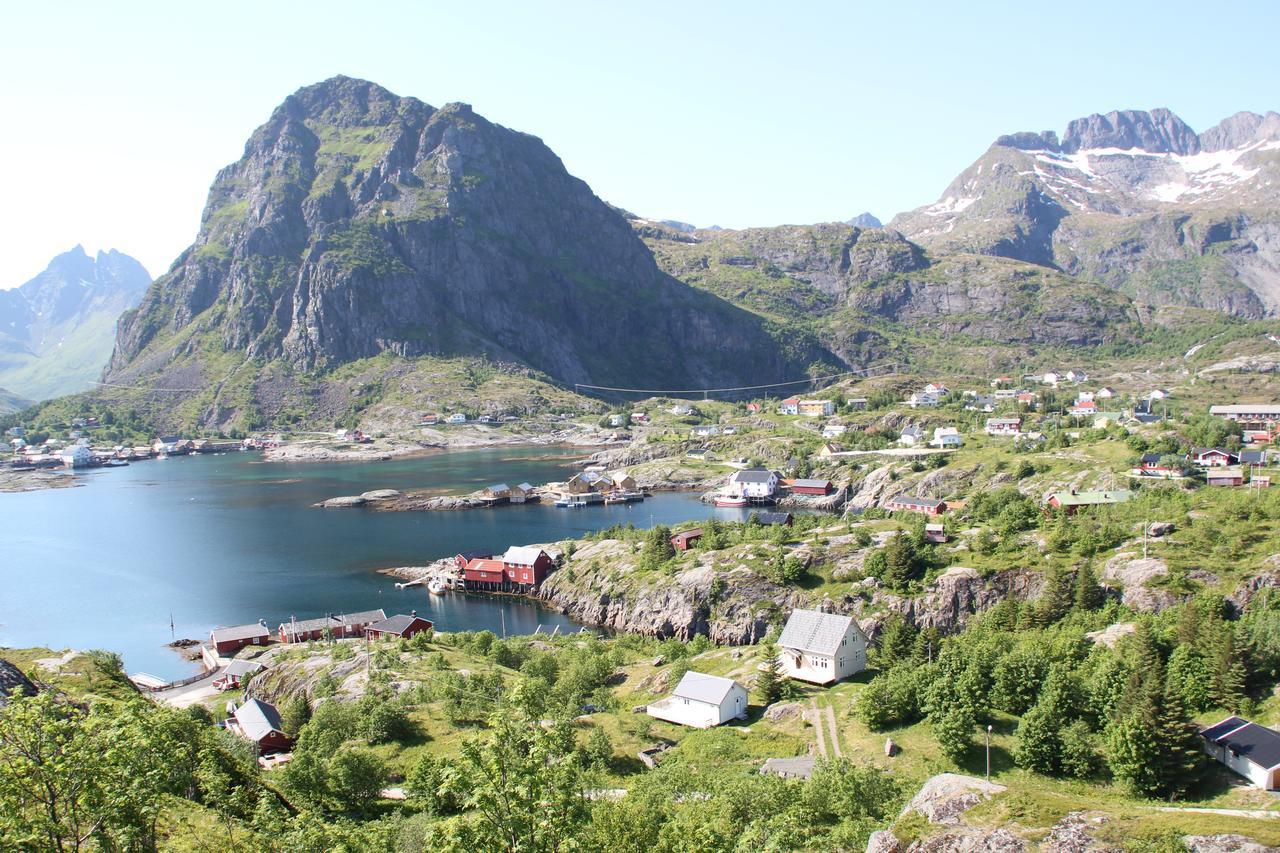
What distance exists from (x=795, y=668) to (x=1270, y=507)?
35.7 metres

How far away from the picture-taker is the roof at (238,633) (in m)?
Result: 59.6

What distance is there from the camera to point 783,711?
1575 inches

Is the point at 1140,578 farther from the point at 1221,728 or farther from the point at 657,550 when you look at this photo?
the point at 657,550

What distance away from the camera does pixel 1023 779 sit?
98.9 ft

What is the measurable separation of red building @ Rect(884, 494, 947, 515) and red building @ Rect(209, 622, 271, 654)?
57.4 metres

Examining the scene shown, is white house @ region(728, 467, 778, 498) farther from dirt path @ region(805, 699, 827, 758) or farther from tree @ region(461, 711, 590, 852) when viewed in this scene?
tree @ region(461, 711, 590, 852)

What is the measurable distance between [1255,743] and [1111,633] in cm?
1687

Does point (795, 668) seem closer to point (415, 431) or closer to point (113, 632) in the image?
point (113, 632)

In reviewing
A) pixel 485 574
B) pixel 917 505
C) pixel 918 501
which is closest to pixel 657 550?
pixel 485 574

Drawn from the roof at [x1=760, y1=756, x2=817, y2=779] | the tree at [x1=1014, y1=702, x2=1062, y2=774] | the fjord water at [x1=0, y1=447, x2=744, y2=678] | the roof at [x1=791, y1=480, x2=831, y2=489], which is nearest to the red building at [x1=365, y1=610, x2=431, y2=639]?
the fjord water at [x1=0, y1=447, x2=744, y2=678]

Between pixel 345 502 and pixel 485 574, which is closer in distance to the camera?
pixel 485 574

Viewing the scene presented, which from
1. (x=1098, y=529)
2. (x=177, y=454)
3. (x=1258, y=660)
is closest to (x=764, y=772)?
(x=1258, y=660)

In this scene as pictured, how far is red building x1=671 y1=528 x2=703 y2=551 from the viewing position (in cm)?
7438

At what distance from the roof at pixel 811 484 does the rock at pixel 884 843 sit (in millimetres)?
93068
